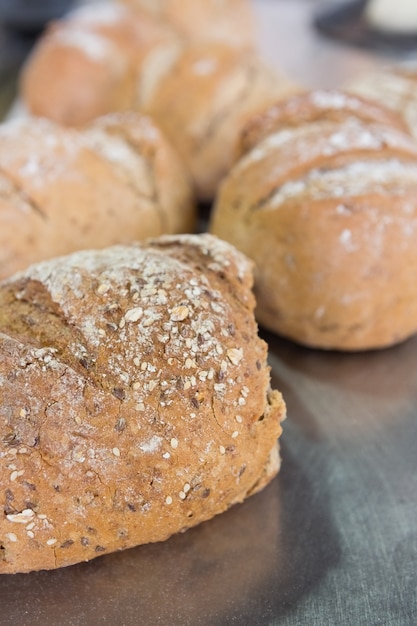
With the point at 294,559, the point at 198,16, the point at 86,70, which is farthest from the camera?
the point at 198,16

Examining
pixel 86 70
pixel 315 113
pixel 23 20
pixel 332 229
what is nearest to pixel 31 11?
pixel 23 20

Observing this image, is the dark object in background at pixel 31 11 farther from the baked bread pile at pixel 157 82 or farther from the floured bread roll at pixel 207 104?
the floured bread roll at pixel 207 104

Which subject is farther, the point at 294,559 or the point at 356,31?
the point at 356,31

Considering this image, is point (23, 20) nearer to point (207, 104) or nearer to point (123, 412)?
point (207, 104)

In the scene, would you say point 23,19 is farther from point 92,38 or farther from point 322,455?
point 322,455

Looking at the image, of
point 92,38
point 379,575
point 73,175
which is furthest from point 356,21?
point 379,575

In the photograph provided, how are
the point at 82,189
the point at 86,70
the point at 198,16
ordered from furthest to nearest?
the point at 198,16 < the point at 86,70 < the point at 82,189
